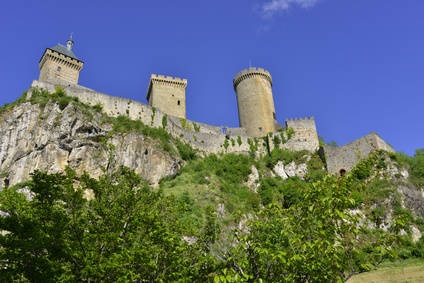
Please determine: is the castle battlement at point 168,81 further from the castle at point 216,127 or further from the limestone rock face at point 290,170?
the limestone rock face at point 290,170

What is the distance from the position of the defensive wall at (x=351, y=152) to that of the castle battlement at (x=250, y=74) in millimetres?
13953

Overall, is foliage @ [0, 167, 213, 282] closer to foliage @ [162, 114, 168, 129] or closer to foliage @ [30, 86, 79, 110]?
foliage @ [30, 86, 79, 110]

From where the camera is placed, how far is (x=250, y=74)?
149 ft

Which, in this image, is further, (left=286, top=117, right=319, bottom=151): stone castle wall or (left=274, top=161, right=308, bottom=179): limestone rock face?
(left=286, top=117, right=319, bottom=151): stone castle wall

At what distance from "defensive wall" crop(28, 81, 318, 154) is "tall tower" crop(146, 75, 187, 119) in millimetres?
3262

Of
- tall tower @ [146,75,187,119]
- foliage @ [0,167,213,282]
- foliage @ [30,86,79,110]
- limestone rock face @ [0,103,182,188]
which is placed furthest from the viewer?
tall tower @ [146,75,187,119]

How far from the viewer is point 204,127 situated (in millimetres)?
41531

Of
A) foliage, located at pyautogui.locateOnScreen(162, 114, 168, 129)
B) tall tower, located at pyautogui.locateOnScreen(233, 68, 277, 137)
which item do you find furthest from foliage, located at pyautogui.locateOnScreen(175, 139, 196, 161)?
tall tower, located at pyautogui.locateOnScreen(233, 68, 277, 137)

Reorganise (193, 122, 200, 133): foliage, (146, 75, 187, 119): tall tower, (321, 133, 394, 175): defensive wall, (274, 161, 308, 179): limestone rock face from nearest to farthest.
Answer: (321, 133, 394, 175): defensive wall < (274, 161, 308, 179): limestone rock face < (193, 122, 200, 133): foliage < (146, 75, 187, 119): tall tower

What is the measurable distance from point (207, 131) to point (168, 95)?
21.5 feet

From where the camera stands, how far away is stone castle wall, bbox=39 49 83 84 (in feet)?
135

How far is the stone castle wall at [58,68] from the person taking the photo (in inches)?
1623

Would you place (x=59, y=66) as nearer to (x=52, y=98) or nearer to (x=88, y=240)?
(x=52, y=98)

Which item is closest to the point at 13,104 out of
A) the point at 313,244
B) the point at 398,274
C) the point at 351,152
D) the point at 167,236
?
the point at 167,236
